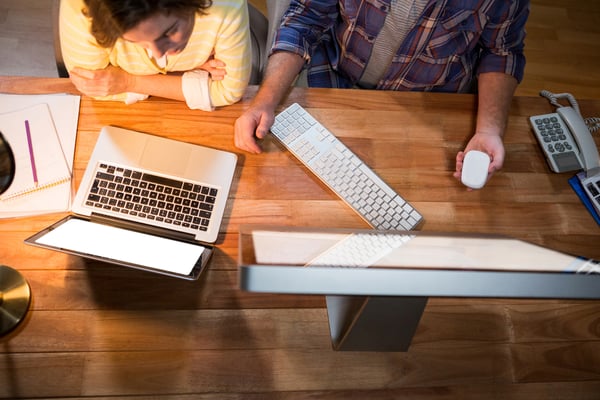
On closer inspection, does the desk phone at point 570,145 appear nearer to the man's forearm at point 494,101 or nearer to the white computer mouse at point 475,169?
the man's forearm at point 494,101

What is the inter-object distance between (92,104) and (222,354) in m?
0.67

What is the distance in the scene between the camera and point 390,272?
0.70m

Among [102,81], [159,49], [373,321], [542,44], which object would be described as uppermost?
[159,49]

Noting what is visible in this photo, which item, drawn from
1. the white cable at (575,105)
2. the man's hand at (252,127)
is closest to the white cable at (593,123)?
the white cable at (575,105)

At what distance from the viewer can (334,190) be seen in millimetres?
1175

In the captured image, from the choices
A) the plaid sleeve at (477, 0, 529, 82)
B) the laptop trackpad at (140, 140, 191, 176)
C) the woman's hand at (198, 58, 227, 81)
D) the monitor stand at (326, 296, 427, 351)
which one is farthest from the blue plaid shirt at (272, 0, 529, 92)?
the monitor stand at (326, 296, 427, 351)

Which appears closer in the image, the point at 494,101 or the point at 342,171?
the point at 342,171

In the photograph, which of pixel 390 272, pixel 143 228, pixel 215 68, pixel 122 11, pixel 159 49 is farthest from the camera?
pixel 215 68

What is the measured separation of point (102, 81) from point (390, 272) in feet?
2.61

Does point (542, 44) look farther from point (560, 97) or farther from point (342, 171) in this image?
point (342, 171)

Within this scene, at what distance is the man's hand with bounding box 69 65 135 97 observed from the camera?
1102 mm

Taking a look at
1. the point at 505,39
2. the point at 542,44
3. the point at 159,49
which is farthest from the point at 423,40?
the point at 542,44

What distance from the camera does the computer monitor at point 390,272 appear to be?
682 millimetres

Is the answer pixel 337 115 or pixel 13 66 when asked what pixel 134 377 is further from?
pixel 13 66
